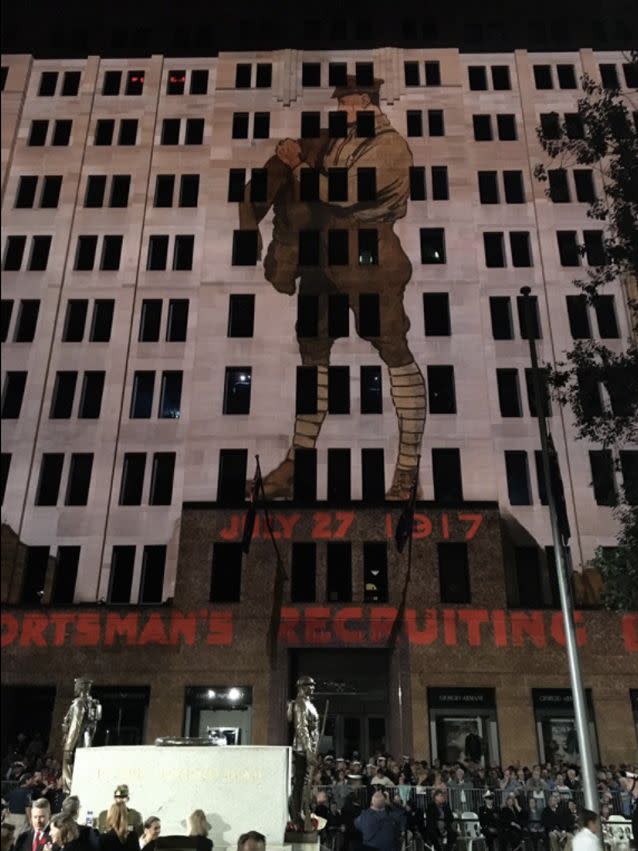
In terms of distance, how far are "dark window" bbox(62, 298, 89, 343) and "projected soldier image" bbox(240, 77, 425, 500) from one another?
961 centimetres

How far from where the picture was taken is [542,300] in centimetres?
3809

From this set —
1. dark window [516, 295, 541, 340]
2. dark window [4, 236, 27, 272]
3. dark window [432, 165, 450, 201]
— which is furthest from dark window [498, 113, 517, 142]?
dark window [4, 236, 27, 272]

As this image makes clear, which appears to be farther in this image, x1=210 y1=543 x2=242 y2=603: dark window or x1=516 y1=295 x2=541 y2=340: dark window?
x1=516 y1=295 x2=541 y2=340: dark window

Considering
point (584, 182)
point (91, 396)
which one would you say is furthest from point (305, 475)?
point (584, 182)

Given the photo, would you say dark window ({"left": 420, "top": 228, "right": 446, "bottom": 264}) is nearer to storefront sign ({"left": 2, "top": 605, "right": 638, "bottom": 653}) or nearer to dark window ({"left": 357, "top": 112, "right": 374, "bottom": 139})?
dark window ({"left": 357, "top": 112, "right": 374, "bottom": 139})

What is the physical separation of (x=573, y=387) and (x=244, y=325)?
2018 centimetres

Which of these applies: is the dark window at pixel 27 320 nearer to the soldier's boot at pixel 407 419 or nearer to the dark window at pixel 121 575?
the dark window at pixel 121 575

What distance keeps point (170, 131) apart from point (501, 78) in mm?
19367

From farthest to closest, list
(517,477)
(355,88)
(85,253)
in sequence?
(355,88)
(85,253)
(517,477)

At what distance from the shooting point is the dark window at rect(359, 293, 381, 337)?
38.7 m

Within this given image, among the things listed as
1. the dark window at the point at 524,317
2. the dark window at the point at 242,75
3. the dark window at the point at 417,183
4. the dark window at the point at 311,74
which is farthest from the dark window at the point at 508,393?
the dark window at the point at 242,75

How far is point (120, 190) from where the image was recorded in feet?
138

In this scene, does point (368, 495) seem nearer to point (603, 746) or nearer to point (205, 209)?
point (603, 746)

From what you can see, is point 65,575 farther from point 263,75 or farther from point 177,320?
point 263,75
